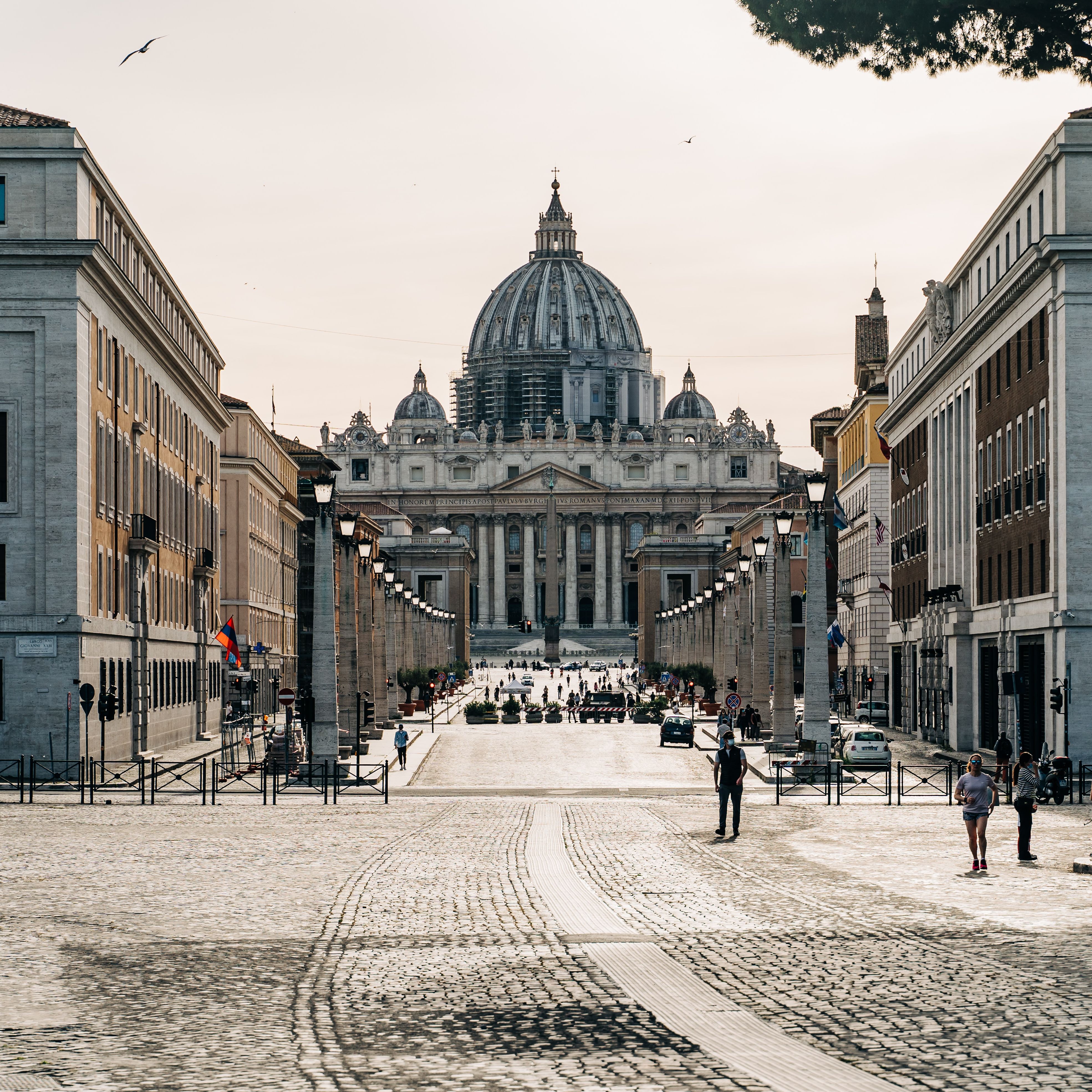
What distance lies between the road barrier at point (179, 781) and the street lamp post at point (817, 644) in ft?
49.1

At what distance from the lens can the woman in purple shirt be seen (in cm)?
2484

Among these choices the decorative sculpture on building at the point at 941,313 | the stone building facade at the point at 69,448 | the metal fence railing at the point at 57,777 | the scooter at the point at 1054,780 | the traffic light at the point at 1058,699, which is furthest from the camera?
the decorative sculpture on building at the point at 941,313

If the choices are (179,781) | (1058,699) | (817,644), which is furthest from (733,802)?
(179,781)

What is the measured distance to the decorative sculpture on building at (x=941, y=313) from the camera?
6431 centimetres

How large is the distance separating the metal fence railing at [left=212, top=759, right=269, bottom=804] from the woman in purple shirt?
17675mm

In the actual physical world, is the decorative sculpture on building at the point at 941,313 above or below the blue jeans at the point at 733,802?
above

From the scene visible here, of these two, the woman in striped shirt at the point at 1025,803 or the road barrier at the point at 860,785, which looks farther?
the road barrier at the point at 860,785

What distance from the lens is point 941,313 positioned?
212ft

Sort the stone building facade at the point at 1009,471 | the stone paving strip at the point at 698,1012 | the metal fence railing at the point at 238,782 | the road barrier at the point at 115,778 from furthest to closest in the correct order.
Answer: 1. the stone building facade at the point at 1009,471
2. the metal fence railing at the point at 238,782
3. the road barrier at the point at 115,778
4. the stone paving strip at the point at 698,1012

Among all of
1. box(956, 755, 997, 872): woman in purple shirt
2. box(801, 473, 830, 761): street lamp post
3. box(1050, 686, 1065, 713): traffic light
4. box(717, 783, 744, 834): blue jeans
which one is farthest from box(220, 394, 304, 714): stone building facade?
box(956, 755, 997, 872): woman in purple shirt

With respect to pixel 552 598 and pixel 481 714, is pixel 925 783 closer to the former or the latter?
pixel 481 714

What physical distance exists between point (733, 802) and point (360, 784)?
15.4 metres

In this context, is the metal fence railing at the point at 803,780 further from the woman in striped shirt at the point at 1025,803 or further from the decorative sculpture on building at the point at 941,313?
the decorative sculpture on building at the point at 941,313

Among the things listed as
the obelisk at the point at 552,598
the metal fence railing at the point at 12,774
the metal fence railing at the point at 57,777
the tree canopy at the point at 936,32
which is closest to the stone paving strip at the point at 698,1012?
the tree canopy at the point at 936,32
